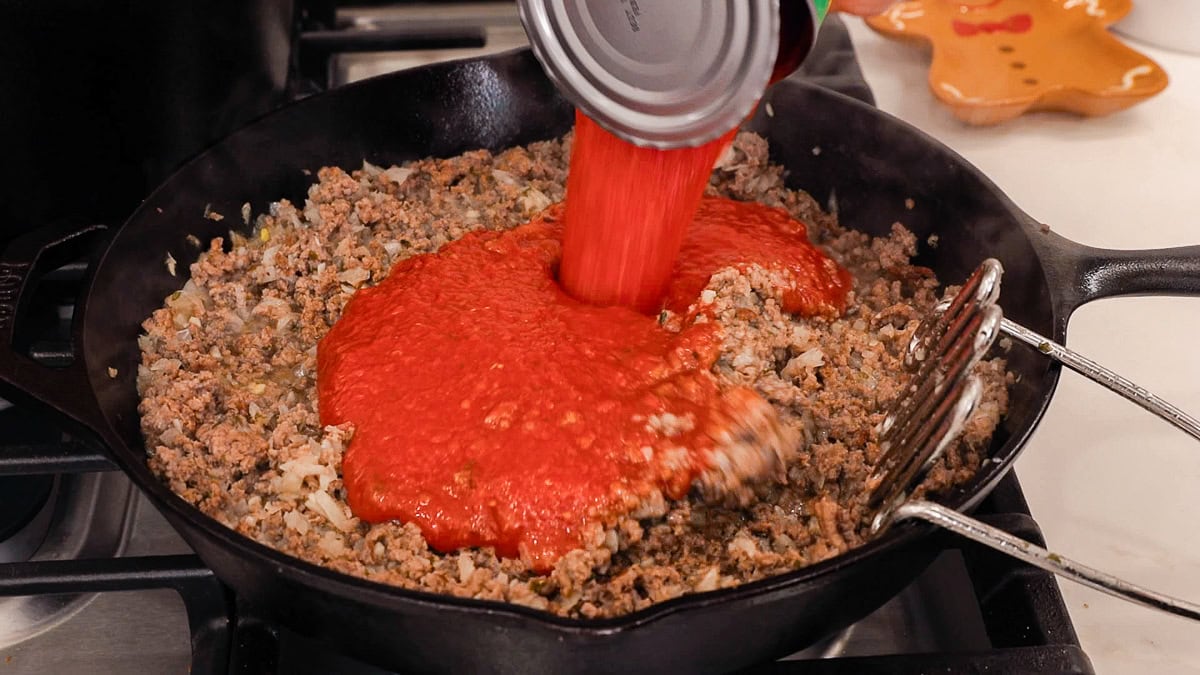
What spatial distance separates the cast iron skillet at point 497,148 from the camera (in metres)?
0.87

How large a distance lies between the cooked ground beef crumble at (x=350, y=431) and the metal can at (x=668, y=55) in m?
0.34

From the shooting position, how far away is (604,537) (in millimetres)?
1073

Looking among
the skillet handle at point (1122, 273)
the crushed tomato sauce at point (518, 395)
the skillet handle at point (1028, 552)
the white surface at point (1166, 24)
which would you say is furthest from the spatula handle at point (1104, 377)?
the white surface at point (1166, 24)

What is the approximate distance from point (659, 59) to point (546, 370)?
404 mm

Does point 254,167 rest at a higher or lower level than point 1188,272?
lower

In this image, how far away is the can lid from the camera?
37.2 inches

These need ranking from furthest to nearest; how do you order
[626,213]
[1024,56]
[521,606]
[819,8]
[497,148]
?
[1024,56]
[497,148]
[626,213]
[819,8]
[521,606]

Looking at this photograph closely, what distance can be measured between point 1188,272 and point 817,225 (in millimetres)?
580

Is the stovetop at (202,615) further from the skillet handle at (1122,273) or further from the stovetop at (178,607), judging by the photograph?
the skillet handle at (1122,273)

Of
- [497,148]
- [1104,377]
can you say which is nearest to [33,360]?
[497,148]

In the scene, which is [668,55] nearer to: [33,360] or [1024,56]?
[33,360]

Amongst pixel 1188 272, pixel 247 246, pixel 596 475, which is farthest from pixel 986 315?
pixel 247 246

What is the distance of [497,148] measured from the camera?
1.67m

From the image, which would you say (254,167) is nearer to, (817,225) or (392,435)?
(392,435)
